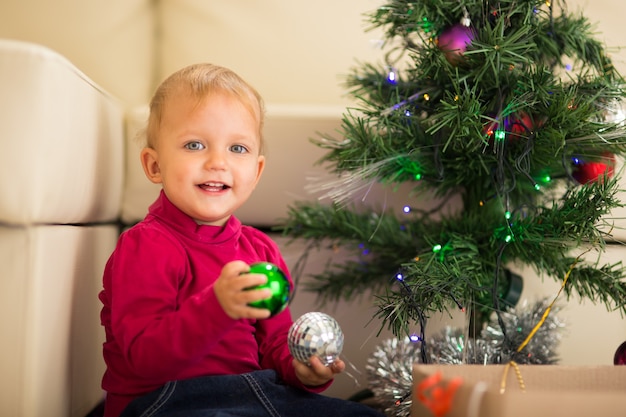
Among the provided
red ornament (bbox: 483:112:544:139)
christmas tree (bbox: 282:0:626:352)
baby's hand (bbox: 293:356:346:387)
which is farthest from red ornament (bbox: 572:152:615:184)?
baby's hand (bbox: 293:356:346:387)

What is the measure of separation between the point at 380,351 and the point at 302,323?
1.13ft

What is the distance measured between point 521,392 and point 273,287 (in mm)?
275

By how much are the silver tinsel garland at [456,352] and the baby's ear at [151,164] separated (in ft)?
1.53

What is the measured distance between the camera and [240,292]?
0.73m

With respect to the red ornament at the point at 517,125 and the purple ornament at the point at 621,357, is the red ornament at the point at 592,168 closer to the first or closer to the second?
the red ornament at the point at 517,125

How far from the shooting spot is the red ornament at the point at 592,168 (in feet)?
3.58

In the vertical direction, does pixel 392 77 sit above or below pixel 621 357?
above

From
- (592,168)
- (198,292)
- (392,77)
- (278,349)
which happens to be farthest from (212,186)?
(592,168)

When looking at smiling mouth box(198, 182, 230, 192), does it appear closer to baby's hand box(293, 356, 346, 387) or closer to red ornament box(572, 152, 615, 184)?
baby's hand box(293, 356, 346, 387)

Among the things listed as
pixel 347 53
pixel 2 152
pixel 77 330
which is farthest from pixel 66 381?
pixel 347 53

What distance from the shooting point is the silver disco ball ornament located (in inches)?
32.9

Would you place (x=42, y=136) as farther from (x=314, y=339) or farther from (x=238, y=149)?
(x=314, y=339)

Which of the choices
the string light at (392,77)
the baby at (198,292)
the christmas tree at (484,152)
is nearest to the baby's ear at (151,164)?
the baby at (198,292)

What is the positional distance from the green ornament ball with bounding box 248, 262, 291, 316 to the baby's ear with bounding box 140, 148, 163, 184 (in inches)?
12.1
